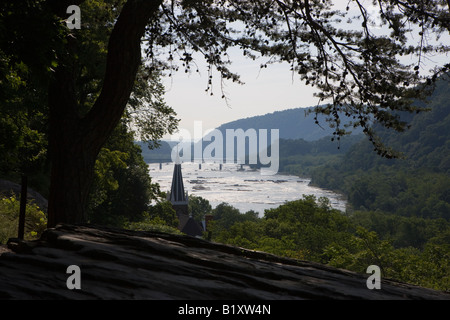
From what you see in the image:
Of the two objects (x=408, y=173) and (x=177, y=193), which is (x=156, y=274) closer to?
(x=177, y=193)

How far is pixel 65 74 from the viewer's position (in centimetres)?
603

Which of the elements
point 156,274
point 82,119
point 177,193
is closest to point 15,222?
point 82,119

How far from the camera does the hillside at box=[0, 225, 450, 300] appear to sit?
311cm

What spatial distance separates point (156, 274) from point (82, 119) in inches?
131

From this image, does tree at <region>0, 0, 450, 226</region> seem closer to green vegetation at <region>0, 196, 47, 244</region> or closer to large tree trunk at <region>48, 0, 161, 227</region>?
large tree trunk at <region>48, 0, 161, 227</region>

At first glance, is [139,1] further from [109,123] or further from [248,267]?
[248,267]

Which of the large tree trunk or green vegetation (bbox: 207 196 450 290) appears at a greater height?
the large tree trunk

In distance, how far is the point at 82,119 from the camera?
19.6 ft

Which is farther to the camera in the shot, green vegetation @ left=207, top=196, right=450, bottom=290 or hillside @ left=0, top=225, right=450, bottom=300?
green vegetation @ left=207, top=196, right=450, bottom=290

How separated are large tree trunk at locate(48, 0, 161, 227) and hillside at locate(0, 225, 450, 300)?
1407 millimetres

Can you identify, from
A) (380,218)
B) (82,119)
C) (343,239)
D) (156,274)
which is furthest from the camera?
(380,218)

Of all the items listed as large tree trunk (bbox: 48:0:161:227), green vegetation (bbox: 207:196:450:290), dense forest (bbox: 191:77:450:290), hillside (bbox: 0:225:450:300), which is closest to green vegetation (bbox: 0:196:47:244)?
large tree trunk (bbox: 48:0:161:227)

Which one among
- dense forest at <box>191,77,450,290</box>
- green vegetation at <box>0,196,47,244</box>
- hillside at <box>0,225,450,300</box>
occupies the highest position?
Answer: hillside at <box>0,225,450,300</box>
